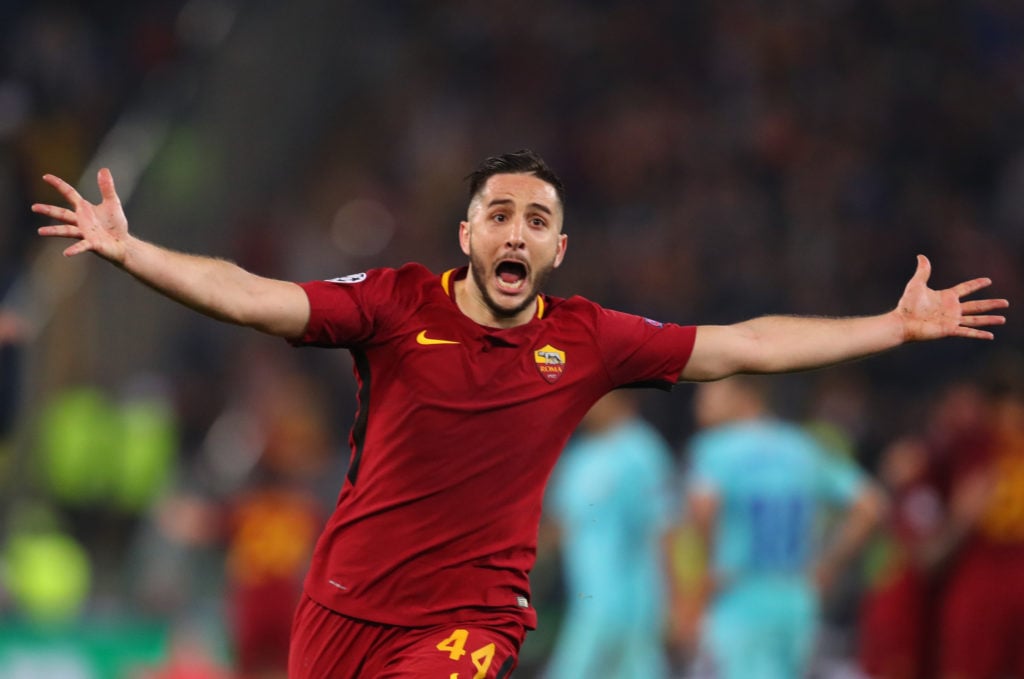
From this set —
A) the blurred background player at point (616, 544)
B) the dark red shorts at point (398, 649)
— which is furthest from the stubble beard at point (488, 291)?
the blurred background player at point (616, 544)

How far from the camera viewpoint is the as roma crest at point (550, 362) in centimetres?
494

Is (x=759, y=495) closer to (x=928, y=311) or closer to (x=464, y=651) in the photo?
(x=928, y=311)

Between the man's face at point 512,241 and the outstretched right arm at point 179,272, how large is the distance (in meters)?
0.60

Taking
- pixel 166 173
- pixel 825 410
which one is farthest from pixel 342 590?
pixel 166 173

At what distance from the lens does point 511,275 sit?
491cm

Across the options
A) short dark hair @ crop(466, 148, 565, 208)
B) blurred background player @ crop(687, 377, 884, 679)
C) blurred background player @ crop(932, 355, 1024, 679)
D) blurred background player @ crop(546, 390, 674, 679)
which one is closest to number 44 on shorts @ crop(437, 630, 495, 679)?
short dark hair @ crop(466, 148, 565, 208)

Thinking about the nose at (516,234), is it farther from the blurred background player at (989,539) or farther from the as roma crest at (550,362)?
the blurred background player at (989,539)

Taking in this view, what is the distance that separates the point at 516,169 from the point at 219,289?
3.51 feet

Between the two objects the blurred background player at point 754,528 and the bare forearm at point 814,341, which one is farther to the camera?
the blurred background player at point 754,528

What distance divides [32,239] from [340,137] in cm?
373

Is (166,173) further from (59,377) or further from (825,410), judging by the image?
(825,410)

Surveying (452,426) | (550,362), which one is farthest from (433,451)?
(550,362)

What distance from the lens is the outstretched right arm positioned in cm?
430

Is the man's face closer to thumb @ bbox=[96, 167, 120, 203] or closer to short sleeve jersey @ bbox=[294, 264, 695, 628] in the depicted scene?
short sleeve jersey @ bbox=[294, 264, 695, 628]
